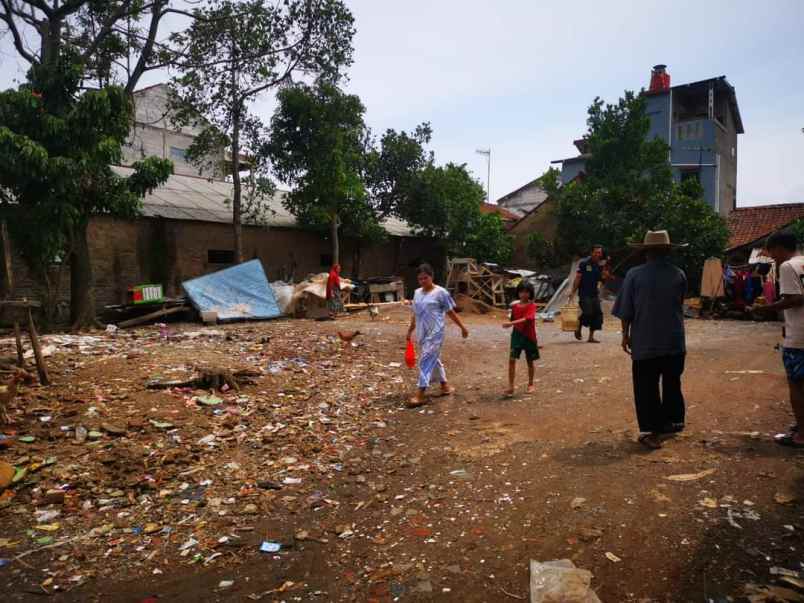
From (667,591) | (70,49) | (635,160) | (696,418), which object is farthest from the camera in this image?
(635,160)

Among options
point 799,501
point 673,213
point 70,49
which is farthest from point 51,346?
point 673,213

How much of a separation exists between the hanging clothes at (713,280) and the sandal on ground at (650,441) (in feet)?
41.4

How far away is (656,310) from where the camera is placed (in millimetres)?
4164

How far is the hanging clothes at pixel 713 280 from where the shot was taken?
588 inches

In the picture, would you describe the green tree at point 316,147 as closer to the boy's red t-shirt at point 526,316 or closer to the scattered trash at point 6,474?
the boy's red t-shirt at point 526,316

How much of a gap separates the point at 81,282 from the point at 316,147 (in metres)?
7.43

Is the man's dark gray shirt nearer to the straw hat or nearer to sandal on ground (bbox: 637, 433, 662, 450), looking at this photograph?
the straw hat

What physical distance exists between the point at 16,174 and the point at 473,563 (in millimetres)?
11157

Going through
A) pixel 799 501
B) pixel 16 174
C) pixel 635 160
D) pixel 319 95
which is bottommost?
pixel 799 501

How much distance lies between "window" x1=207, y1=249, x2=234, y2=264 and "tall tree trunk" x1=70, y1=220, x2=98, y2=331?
4.19 meters

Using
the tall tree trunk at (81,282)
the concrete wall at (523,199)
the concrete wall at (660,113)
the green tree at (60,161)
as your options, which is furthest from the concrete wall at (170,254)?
the concrete wall at (523,199)

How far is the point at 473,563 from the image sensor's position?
2.84 meters

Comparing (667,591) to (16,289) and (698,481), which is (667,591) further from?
(16,289)

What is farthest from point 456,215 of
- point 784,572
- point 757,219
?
point 784,572
